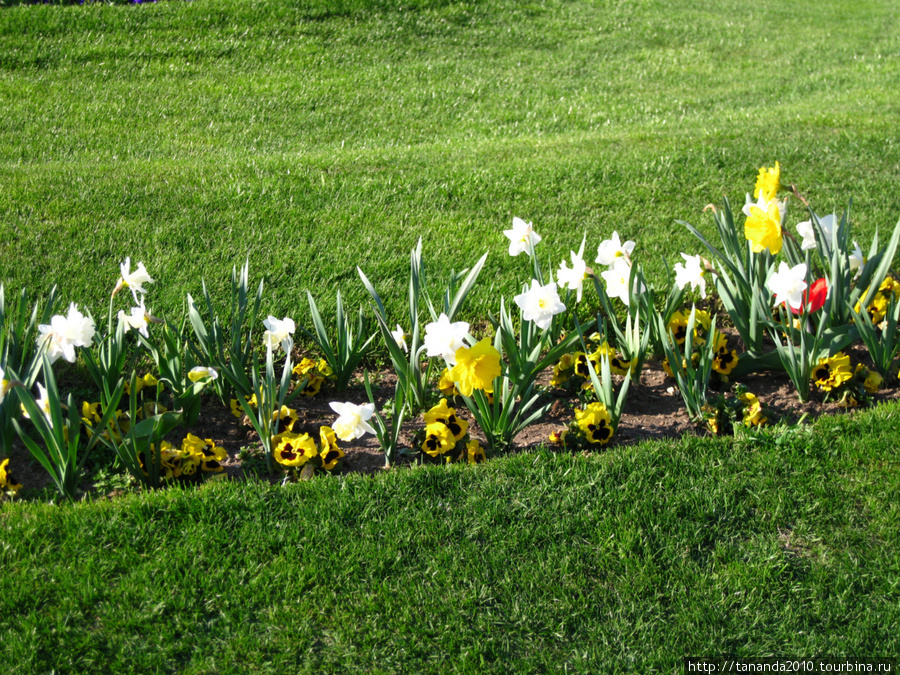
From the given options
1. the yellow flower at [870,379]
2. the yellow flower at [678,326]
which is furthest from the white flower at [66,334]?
the yellow flower at [870,379]

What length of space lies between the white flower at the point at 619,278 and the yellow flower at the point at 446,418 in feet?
2.53

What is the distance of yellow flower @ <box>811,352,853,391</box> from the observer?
2.98m

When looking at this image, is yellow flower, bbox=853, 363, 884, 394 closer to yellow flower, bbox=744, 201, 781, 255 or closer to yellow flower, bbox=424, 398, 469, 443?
yellow flower, bbox=744, 201, 781, 255

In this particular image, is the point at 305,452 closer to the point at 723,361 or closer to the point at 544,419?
the point at 544,419

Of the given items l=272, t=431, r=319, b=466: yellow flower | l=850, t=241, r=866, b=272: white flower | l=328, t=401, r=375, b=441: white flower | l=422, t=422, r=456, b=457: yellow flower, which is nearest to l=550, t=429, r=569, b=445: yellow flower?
l=422, t=422, r=456, b=457: yellow flower

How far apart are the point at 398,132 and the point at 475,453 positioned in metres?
4.41

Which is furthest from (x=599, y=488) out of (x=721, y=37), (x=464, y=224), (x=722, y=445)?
(x=721, y=37)

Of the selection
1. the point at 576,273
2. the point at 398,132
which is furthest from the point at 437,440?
the point at 398,132

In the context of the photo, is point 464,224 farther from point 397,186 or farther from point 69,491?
point 69,491

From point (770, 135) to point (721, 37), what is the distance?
15.2 ft

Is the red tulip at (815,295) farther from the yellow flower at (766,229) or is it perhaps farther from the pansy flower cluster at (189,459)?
the pansy flower cluster at (189,459)

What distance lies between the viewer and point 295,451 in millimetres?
2629

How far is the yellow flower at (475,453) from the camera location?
8.88ft

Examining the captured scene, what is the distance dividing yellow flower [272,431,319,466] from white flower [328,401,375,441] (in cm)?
24
